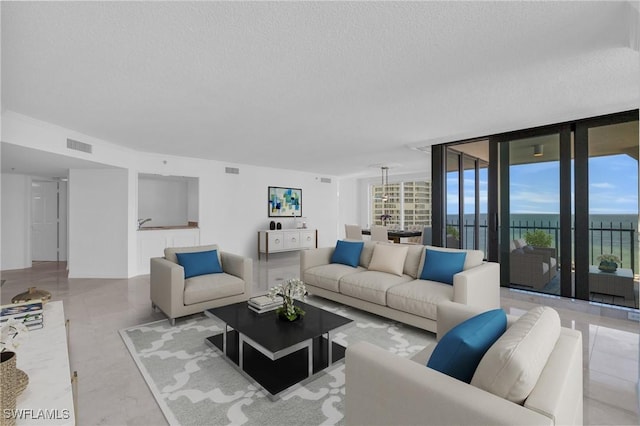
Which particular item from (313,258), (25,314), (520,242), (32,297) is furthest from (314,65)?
(520,242)

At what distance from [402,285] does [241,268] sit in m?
1.94

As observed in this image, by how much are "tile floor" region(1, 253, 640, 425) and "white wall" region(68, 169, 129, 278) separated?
1.18ft

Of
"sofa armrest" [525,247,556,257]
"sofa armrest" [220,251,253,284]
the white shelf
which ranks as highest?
"sofa armrest" [525,247,556,257]

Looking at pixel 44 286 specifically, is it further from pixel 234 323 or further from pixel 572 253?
pixel 572 253

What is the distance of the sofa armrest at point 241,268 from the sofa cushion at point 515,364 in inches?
119

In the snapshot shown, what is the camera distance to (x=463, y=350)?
49.1 inches

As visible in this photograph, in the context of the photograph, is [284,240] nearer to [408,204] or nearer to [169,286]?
[408,204]

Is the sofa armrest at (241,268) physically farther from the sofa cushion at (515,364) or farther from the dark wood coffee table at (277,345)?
the sofa cushion at (515,364)

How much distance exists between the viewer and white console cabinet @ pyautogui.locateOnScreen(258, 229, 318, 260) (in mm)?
7652

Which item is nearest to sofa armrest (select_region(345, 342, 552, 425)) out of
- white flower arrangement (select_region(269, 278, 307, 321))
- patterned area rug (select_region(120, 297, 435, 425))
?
patterned area rug (select_region(120, 297, 435, 425))

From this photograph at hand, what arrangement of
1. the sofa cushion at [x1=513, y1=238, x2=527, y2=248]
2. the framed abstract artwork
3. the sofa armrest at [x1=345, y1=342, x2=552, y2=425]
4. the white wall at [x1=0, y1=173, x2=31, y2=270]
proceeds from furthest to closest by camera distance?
the framed abstract artwork → the white wall at [x1=0, y1=173, x2=31, y2=270] → the sofa cushion at [x1=513, y1=238, x2=527, y2=248] → the sofa armrest at [x1=345, y1=342, x2=552, y2=425]

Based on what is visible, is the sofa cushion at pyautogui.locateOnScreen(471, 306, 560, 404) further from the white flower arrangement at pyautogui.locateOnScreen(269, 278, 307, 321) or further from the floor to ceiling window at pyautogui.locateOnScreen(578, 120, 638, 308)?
the floor to ceiling window at pyautogui.locateOnScreen(578, 120, 638, 308)

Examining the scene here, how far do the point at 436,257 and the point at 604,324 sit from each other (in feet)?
6.27

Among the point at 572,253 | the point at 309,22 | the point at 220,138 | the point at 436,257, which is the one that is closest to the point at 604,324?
the point at 572,253
